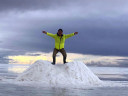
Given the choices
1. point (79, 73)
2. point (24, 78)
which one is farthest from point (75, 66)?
point (24, 78)

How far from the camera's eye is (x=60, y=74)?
17.4 meters

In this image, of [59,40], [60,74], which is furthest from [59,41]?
[60,74]

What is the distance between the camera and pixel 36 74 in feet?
57.6

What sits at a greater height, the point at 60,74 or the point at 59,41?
the point at 59,41

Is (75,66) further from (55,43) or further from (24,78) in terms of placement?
(24,78)

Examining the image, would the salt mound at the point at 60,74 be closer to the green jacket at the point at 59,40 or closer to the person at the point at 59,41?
the person at the point at 59,41

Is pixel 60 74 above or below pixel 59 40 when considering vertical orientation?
below

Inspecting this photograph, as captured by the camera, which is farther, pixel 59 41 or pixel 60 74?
pixel 59 41

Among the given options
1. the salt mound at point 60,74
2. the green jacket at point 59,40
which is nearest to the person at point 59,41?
the green jacket at point 59,40

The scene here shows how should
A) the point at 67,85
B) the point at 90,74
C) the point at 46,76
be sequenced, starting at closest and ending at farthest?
the point at 67,85 → the point at 46,76 → the point at 90,74

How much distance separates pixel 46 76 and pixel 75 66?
2.26 metres

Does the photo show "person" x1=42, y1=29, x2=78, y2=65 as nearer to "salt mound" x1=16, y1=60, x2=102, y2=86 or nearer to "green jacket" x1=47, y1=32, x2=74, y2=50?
"green jacket" x1=47, y1=32, x2=74, y2=50

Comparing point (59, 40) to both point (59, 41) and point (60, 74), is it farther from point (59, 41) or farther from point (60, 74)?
point (60, 74)

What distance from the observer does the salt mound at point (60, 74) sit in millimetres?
16906
